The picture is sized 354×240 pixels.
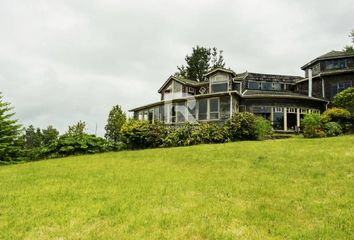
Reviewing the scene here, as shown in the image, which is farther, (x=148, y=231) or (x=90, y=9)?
(x=90, y=9)

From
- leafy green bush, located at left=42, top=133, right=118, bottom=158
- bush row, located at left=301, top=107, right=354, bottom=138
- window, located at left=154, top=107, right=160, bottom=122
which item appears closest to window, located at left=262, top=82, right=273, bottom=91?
bush row, located at left=301, top=107, right=354, bottom=138

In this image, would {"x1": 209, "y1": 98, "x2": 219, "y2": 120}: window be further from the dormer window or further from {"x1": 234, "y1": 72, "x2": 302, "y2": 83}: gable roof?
{"x1": 234, "y1": 72, "x2": 302, "y2": 83}: gable roof

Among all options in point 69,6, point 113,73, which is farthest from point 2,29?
point 113,73

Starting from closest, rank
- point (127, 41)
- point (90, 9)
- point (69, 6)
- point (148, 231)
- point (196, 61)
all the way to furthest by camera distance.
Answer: point (148, 231), point (69, 6), point (90, 9), point (127, 41), point (196, 61)

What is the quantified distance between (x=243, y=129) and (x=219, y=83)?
35.3 feet

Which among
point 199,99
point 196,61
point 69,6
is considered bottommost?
point 199,99

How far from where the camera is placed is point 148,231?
5.87 m

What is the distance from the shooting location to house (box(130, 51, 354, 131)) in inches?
1198

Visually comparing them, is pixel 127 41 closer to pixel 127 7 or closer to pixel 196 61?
pixel 127 7

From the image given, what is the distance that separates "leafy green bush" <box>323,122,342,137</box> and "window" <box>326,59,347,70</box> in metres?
10.9

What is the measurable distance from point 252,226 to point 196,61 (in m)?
49.0

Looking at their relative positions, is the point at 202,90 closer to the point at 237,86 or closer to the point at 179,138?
the point at 237,86

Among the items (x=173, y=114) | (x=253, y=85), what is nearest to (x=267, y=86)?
(x=253, y=85)

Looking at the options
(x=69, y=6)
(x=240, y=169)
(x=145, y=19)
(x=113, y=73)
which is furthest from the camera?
(x=113, y=73)
